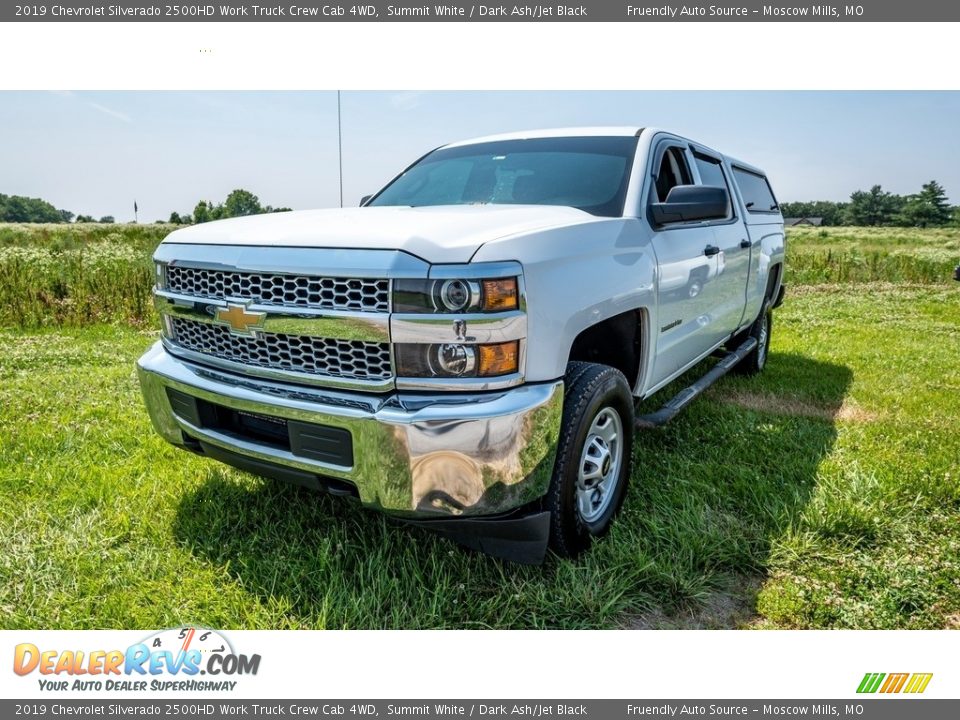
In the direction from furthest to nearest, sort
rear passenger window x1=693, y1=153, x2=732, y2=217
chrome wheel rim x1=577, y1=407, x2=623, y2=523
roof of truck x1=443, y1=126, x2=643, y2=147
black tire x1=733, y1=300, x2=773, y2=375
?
black tire x1=733, y1=300, x2=773, y2=375
rear passenger window x1=693, y1=153, x2=732, y2=217
roof of truck x1=443, y1=126, x2=643, y2=147
chrome wheel rim x1=577, y1=407, x2=623, y2=523

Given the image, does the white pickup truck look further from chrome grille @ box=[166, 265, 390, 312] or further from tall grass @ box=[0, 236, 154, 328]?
tall grass @ box=[0, 236, 154, 328]

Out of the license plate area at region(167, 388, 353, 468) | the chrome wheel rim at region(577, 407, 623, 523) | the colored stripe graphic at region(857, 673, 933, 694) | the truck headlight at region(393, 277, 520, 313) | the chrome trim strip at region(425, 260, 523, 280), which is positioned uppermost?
the chrome trim strip at region(425, 260, 523, 280)

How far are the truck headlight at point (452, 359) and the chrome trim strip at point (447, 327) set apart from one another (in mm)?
29

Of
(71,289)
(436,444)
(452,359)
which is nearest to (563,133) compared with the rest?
(452,359)

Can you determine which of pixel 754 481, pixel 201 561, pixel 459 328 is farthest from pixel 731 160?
pixel 201 561

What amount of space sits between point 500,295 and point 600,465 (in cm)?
99

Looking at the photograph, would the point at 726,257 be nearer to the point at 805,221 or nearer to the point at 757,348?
the point at 757,348

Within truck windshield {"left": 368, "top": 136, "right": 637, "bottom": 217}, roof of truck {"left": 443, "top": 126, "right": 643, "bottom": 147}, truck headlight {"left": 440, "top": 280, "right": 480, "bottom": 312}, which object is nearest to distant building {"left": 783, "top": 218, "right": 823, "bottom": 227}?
roof of truck {"left": 443, "top": 126, "right": 643, "bottom": 147}

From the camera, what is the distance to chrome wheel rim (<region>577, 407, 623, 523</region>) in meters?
2.65

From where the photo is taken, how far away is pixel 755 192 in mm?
6402

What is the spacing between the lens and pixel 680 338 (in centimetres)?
352

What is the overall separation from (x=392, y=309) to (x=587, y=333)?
1.18 meters

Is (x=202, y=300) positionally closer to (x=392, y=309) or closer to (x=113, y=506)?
(x=392, y=309)

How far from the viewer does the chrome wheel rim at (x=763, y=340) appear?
5.90 metres
